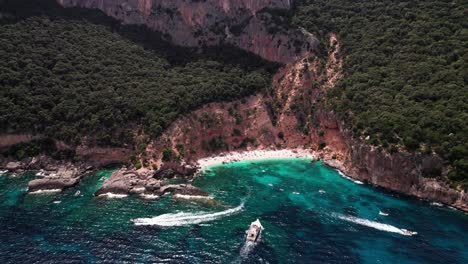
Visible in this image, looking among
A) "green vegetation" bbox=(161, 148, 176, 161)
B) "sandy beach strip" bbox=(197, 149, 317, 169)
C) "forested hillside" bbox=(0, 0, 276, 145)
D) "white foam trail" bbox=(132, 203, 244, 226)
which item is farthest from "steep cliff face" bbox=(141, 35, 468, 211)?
"white foam trail" bbox=(132, 203, 244, 226)

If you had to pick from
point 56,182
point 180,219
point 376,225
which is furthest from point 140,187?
point 376,225

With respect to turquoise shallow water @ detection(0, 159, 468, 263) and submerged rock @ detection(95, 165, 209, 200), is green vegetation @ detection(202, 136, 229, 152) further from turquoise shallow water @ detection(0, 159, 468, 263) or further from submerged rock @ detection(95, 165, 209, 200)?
submerged rock @ detection(95, 165, 209, 200)

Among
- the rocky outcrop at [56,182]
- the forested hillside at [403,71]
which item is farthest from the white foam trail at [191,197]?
the forested hillside at [403,71]

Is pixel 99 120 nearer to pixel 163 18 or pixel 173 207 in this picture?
pixel 173 207

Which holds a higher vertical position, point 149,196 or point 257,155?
point 257,155

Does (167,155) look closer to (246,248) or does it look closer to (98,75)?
(98,75)

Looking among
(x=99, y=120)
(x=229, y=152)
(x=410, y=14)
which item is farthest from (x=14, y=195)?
(x=410, y=14)
